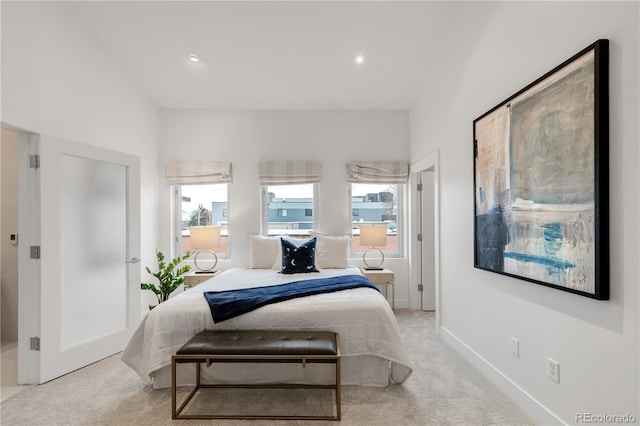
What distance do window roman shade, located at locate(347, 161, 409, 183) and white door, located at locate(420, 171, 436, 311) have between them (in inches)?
11.9

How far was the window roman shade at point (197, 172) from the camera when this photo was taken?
4.39 meters

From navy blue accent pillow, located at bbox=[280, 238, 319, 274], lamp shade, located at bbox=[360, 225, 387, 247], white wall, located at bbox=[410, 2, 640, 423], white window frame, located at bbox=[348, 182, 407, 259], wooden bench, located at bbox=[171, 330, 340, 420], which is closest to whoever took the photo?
white wall, located at bbox=[410, 2, 640, 423]

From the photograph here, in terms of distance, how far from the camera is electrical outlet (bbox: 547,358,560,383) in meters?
1.77

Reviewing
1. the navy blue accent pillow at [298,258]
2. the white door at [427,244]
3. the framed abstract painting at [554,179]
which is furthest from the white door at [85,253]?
the white door at [427,244]

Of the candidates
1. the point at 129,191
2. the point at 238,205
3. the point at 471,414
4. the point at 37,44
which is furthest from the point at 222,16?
the point at 471,414

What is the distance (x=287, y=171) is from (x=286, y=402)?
290 cm

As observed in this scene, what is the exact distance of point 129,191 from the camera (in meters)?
3.27

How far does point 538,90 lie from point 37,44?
3518 mm

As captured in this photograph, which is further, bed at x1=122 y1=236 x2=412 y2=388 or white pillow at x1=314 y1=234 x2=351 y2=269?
white pillow at x1=314 y1=234 x2=351 y2=269

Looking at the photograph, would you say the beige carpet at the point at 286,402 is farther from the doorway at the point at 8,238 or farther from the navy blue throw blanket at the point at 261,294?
the doorway at the point at 8,238

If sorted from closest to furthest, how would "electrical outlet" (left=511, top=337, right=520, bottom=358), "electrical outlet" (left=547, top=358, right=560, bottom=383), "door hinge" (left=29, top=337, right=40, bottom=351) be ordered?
"electrical outlet" (left=547, top=358, right=560, bottom=383) → "electrical outlet" (left=511, top=337, right=520, bottom=358) → "door hinge" (left=29, top=337, right=40, bottom=351)

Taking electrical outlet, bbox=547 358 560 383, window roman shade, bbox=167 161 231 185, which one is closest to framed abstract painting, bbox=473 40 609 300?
electrical outlet, bbox=547 358 560 383

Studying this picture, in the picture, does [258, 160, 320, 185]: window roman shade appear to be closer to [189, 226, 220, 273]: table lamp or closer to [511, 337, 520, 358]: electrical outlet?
[189, 226, 220, 273]: table lamp

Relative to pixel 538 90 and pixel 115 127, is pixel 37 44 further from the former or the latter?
pixel 538 90
